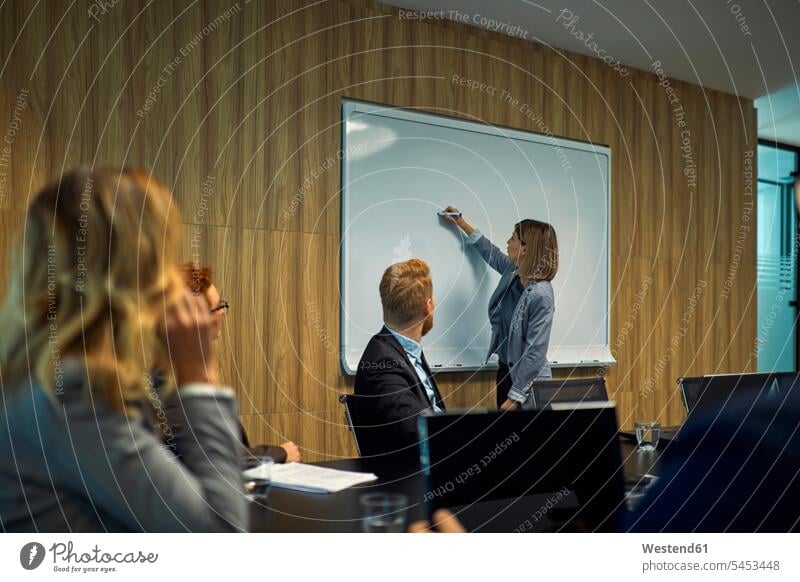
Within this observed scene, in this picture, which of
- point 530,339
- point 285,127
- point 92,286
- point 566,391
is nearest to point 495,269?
point 530,339

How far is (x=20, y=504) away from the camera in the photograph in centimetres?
100

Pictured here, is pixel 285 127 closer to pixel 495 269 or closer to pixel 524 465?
pixel 495 269

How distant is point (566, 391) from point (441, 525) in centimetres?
134

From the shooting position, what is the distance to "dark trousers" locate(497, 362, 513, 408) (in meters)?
3.48

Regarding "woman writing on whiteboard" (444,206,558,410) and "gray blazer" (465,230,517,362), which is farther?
"gray blazer" (465,230,517,362)

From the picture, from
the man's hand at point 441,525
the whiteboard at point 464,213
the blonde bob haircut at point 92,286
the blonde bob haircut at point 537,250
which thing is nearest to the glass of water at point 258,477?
the man's hand at point 441,525

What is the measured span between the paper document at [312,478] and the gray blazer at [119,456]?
0.49 metres

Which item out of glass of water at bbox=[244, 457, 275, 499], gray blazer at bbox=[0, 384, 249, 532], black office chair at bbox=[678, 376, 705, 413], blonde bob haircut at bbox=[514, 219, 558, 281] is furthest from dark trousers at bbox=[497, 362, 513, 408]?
gray blazer at bbox=[0, 384, 249, 532]

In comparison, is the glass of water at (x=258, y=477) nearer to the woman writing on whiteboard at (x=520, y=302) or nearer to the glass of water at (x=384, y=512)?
the glass of water at (x=384, y=512)

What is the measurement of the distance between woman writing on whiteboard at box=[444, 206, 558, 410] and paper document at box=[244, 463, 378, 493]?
1.79 meters

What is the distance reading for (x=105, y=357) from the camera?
2.81 feet
